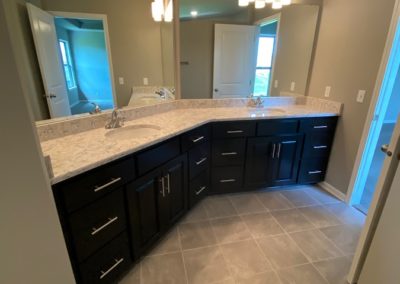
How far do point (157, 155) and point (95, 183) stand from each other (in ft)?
1.56

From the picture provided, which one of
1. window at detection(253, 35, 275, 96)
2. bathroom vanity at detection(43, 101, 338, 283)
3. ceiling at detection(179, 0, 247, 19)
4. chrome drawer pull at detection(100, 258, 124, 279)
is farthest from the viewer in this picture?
window at detection(253, 35, 275, 96)

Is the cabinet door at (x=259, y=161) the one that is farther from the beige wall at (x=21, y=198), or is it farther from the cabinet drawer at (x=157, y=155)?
the beige wall at (x=21, y=198)

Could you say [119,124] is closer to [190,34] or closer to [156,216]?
[156,216]

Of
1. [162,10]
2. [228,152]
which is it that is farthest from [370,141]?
[162,10]

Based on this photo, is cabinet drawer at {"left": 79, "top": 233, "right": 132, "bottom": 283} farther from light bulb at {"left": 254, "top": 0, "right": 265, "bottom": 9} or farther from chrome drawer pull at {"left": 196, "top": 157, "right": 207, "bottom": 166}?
light bulb at {"left": 254, "top": 0, "right": 265, "bottom": 9}

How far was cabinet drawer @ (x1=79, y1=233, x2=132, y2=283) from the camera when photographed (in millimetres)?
1232

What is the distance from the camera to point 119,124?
1.83 m

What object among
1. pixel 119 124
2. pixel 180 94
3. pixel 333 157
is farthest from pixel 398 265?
pixel 180 94

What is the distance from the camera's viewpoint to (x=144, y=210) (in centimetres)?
153

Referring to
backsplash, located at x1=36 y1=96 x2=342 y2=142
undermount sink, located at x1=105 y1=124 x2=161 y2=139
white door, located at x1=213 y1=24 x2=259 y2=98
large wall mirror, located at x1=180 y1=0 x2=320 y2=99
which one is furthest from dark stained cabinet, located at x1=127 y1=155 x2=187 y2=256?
white door, located at x1=213 y1=24 x2=259 y2=98

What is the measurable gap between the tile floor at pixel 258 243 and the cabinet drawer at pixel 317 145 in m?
0.49

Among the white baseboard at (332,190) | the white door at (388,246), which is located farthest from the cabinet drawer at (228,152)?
the white door at (388,246)

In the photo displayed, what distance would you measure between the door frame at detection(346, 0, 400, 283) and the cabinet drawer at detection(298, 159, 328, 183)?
0.36 m

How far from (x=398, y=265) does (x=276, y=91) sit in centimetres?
216
